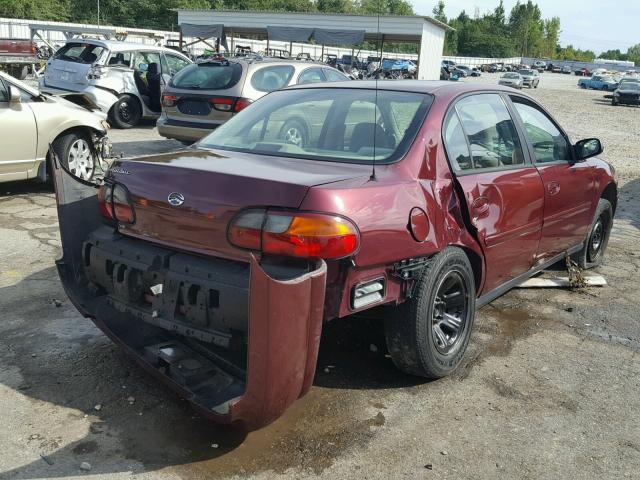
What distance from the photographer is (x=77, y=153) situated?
7.97 m

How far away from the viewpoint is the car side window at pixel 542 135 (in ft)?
14.9

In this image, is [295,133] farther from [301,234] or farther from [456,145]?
[301,234]

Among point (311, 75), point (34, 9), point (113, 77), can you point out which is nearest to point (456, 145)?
point (311, 75)

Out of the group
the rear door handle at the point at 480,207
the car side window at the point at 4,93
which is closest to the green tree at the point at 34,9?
the car side window at the point at 4,93

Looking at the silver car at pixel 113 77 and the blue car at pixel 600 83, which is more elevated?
the silver car at pixel 113 77

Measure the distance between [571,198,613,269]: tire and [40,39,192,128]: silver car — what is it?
9811mm

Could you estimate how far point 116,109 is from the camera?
1315cm

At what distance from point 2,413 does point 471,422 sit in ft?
7.57

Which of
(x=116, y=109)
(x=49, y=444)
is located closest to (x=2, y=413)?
(x=49, y=444)

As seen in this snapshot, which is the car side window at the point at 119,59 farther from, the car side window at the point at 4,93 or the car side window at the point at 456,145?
the car side window at the point at 456,145

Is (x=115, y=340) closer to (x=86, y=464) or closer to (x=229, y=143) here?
(x=86, y=464)

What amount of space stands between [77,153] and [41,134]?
63cm

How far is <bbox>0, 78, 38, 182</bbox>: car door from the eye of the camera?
7.08 metres

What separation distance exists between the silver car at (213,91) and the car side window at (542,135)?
5.64 metres
